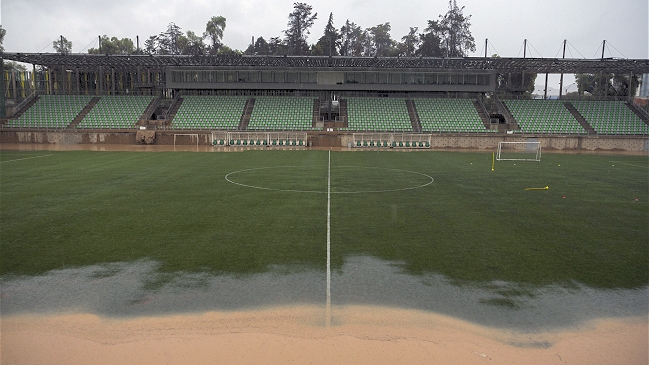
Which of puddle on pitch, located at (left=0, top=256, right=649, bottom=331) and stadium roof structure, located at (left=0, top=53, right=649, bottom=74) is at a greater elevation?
stadium roof structure, located at (left=0, top=53, right=649, bottom=74)

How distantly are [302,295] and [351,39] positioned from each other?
359 ft

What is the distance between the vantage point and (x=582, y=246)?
11203 mm

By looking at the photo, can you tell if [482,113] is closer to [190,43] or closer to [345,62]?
[345,62]

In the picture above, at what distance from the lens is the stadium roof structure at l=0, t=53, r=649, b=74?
52125mm

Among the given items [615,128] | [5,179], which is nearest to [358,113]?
[615,128]

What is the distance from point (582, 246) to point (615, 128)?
165ft

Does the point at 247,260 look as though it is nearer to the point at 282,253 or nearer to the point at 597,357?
the point at 282,253

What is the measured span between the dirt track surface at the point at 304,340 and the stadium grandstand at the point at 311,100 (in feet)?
139

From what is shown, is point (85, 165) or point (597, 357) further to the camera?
point (85, 165)

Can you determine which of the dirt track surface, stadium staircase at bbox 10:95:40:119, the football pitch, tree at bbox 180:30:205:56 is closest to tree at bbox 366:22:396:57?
tree at bbox 180:30:205:56

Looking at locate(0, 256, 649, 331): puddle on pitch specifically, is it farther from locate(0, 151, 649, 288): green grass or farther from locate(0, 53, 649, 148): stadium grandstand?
locate(0, 53, 649, 148): stadium grandstand

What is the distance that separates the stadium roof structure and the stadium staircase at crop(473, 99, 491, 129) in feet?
15.6

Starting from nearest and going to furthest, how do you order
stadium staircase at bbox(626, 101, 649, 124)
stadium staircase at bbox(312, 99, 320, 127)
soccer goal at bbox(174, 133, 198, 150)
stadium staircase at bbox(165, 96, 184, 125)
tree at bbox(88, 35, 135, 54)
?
soccer goal at bbox(174, 133, 198, 150)
stadium staircase at bbox(626, 101, 649, 124)
stadium staircase at bbox(165, 96, 184, 125)
stadium staircase at bbox(312, 99, 320, 127)
tree at bbox(88, 35, 135, 54)

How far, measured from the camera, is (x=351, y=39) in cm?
11075
